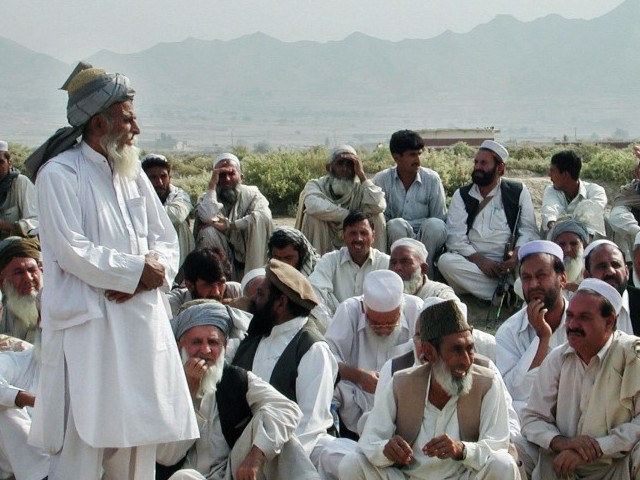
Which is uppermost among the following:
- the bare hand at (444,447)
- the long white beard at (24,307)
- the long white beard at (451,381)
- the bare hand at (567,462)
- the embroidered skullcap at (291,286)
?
the embroidered skullcap at (291,286)

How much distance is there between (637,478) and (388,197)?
4778 mm

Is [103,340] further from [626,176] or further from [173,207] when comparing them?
[626,176]

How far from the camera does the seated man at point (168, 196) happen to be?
9.35 meters

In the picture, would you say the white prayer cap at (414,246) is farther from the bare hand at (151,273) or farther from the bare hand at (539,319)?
the bare hand at (151,273)

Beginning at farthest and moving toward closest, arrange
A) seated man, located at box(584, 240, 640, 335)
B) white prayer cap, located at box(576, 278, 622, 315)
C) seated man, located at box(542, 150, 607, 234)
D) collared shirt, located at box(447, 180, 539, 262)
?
seated man, located at box(542, 150, 607, 234)
collared shirt, located at box(447, 180, 539, 262)
seated man, located at box(584, 240, 640, 335)
white prayer cap, located at box(576, 278, 622, 315)

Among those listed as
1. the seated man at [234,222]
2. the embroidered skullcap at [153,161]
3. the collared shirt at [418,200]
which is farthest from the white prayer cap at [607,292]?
the embroidered skullcap at [153,161]

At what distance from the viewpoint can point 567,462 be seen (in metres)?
5.54

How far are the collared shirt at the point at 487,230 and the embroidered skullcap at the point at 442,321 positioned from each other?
13.2ft

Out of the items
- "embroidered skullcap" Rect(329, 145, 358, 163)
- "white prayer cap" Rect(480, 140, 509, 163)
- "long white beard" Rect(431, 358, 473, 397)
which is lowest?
"long white beard" Rect(431, 358, 473, 397)

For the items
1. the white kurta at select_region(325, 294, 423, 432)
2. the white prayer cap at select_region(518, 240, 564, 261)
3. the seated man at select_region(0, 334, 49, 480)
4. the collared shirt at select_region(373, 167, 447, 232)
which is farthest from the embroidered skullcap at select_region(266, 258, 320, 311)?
the collared shirt at select_region(373, 167, 447, 232)

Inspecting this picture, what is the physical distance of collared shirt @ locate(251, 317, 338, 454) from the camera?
580cm

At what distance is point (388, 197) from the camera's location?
985 cm

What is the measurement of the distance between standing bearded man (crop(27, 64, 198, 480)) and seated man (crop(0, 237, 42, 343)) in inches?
85.7

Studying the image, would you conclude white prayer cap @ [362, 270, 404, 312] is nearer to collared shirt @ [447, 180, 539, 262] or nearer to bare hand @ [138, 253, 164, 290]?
bare hand @ [138, 253, 164, 290]
